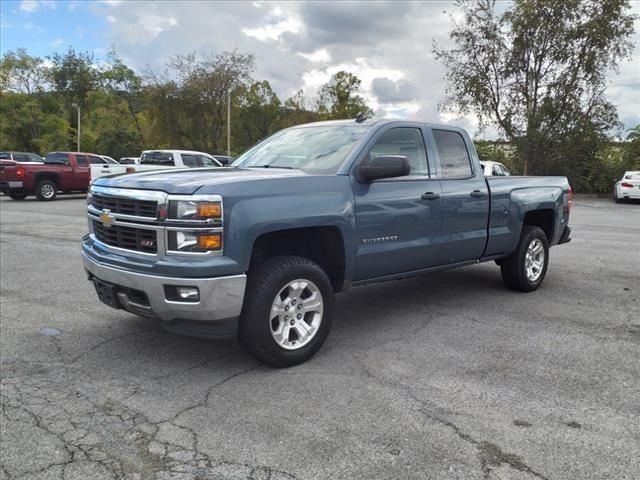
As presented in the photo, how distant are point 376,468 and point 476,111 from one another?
99.8 ft

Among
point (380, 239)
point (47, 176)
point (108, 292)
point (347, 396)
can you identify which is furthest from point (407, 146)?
point (47, 176)

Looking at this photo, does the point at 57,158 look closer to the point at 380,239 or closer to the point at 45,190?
Answer: the point at 45,190

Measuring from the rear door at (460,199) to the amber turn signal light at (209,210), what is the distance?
2.47 meters

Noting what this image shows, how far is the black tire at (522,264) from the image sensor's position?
6.40m

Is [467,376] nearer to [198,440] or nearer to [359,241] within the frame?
[359,241]

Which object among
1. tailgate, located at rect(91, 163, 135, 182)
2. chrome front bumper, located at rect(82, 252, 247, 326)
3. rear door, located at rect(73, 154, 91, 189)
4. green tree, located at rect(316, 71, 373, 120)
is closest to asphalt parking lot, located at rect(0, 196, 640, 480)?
chrome front bumper, located at rect(82, 252, 247, 326)

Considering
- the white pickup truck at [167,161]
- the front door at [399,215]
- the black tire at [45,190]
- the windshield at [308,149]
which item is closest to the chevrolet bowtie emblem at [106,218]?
the windshield at [308,149]

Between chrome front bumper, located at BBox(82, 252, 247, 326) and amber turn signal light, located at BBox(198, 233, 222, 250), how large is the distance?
0.70ft

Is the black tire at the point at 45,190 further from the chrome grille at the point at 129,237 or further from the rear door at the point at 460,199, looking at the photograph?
the rear door at the point at 460,199

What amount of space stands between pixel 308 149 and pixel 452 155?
64.0 inches

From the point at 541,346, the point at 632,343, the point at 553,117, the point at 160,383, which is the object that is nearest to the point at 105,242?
the point at 160,383

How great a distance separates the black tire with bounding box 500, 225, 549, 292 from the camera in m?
6.40

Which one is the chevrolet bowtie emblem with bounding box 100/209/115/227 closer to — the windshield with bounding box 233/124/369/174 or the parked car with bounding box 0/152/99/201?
the windshield with bounding box 233/124/369/174

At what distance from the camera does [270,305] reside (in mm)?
3887
